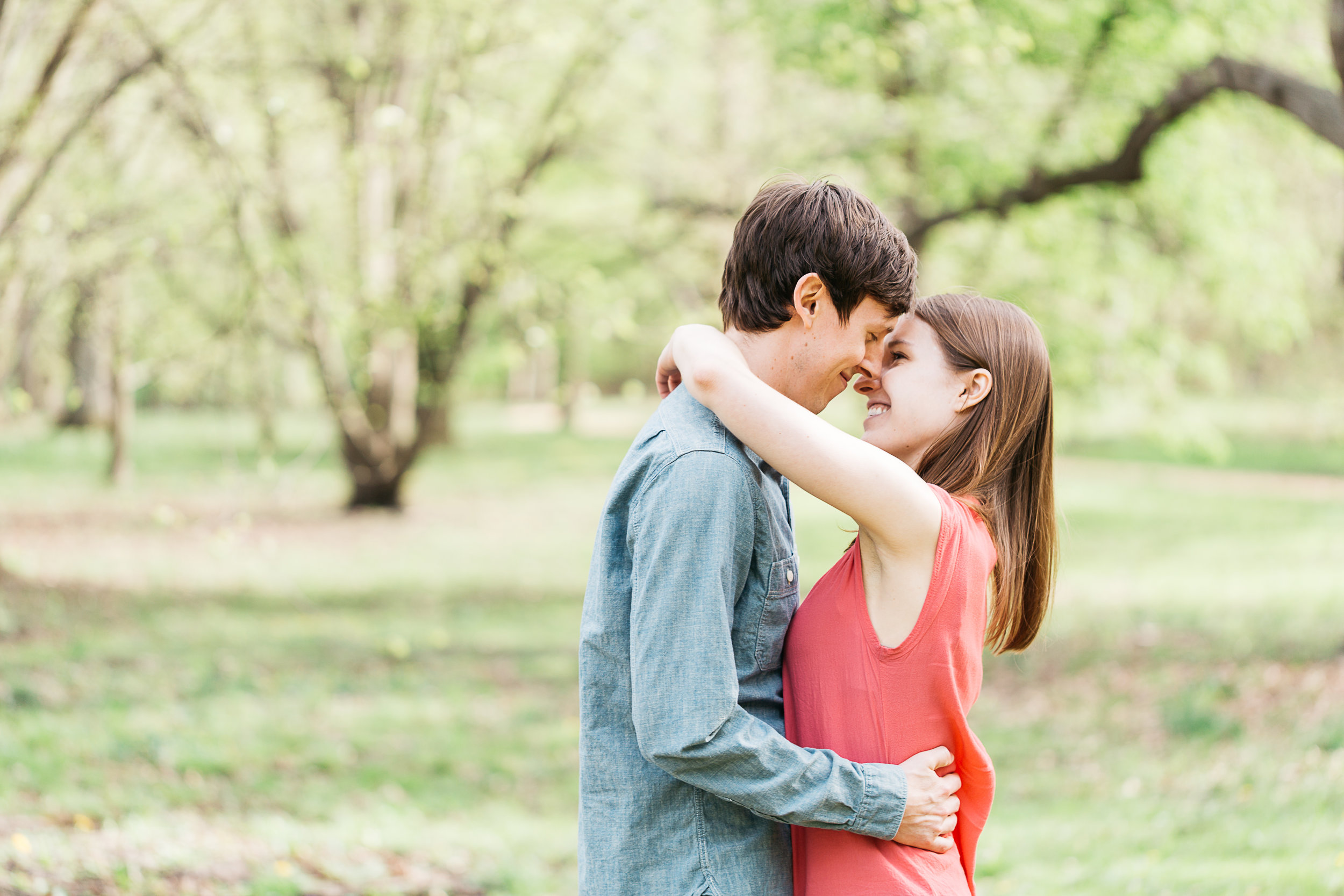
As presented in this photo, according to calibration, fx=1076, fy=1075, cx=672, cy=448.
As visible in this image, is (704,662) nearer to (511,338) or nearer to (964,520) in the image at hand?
(964,520)

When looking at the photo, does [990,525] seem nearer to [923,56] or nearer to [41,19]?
[923,56]

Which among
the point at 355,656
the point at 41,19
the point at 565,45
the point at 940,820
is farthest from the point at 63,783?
the point at 565,45

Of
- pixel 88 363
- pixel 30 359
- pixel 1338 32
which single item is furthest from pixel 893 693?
pixel 88 363

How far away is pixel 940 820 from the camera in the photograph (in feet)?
6.19

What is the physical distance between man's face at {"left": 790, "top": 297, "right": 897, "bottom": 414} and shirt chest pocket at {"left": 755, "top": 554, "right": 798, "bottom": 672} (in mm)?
305

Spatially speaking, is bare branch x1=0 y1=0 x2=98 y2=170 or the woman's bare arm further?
bare branch x1=0 y1=0 x2=98 y2=170

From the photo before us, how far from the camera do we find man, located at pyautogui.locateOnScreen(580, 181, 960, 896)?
1.71 meters

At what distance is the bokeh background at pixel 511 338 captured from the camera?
221 inches

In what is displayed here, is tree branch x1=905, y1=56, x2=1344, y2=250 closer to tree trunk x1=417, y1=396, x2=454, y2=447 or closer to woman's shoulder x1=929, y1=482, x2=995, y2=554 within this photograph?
woman's shoulder x1=929, y1=482, x2=995, y2=554

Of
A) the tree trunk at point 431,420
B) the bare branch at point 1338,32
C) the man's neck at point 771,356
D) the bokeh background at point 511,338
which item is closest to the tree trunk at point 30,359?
the bokeh background at point 511,338

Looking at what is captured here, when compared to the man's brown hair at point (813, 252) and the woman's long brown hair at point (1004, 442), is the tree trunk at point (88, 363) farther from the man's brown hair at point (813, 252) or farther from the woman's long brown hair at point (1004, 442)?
the woman's long brown hair at point (1004, 442)

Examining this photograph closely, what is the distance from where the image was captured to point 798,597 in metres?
2.03

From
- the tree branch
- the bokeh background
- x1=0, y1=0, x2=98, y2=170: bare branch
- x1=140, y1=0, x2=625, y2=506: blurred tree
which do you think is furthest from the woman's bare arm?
x1=0, y1=0, x2=98, y2=170: bare branch

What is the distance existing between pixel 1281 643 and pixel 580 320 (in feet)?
23.6
